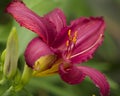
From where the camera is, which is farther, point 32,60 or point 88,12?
point 88,12

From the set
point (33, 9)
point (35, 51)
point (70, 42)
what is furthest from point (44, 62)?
point (33, 9)

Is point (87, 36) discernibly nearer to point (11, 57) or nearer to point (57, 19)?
point (57, 19)

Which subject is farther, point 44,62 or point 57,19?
point 57,19

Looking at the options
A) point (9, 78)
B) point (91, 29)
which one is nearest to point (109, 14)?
point (91, 29)

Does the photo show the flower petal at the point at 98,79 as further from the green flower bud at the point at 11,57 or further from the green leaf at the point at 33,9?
the green leaf at the point at 33,9

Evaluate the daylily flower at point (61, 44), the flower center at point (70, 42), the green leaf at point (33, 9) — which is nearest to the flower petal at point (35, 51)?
the daylily flower at point (61, 44)

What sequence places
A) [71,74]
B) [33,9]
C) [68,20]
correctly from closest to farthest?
[71,74] → [33,9] → [68,20]

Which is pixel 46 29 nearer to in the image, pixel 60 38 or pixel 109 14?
pixel 60 38

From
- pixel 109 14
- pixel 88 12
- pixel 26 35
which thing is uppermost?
pixel 26 35
